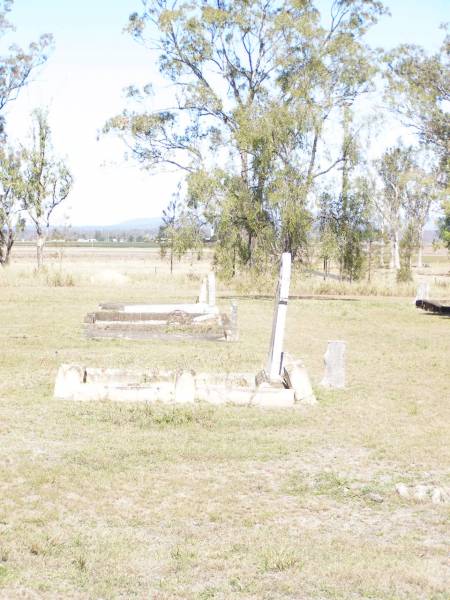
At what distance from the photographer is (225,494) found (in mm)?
6410

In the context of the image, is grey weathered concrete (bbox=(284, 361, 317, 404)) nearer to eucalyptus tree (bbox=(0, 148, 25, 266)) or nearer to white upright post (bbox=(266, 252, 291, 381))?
white upright post (bbox=(266, 252, 291, 381))

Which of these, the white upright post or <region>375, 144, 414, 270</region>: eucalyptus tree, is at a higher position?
<region>375, 144, 414, 270</region>: eucalyptus tree

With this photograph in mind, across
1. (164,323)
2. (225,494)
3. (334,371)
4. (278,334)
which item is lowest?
(225,494)

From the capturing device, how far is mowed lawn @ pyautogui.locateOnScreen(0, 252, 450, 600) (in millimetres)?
4816

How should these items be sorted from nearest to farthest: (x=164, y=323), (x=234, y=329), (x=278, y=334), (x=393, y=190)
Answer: (x=278, y=334) < (x=234, y=329) < (x=164, y=323) < (x=393, y=190)

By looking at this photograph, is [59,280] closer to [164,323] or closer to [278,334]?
[164,323]

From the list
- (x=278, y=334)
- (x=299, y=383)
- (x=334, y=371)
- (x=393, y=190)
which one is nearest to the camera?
(x=299, y=383)

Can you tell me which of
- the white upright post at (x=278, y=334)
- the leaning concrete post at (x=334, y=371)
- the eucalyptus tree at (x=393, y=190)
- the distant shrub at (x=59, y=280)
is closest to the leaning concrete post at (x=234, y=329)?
the leaning concrete post at (x=334, y=371)

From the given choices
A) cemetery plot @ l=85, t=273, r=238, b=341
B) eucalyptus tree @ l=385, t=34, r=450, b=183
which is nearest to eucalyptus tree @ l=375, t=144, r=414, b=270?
eucalyptus tree @ l=385, t=34, r=450, b=183

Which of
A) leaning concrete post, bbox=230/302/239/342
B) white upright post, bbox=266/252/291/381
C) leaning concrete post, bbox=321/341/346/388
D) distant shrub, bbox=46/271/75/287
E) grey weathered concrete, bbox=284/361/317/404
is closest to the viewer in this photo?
grey weathered concrete, bbox=284/361/317/404

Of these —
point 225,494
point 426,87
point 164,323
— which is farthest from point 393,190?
point 225,494

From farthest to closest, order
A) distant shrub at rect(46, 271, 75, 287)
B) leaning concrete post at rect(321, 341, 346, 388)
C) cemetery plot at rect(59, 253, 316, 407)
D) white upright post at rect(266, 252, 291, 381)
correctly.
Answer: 1. distant shrub at rect(46, 271, 75, 287)
2. leaning concrete post at rect(321, 341, 346, 388)
3. white upright post at rect(266, 252, 291, 381)
4. cemetery plot at rect(59, 253, 316, 407)

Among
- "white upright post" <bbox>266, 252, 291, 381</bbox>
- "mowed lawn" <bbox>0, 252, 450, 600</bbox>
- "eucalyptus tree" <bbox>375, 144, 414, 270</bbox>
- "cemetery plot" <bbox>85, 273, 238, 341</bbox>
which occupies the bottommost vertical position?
"mowed lawn" <bbox>0, 252, 450, 600</bbox>

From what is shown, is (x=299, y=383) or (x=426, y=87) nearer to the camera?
(x=299, y=383)
